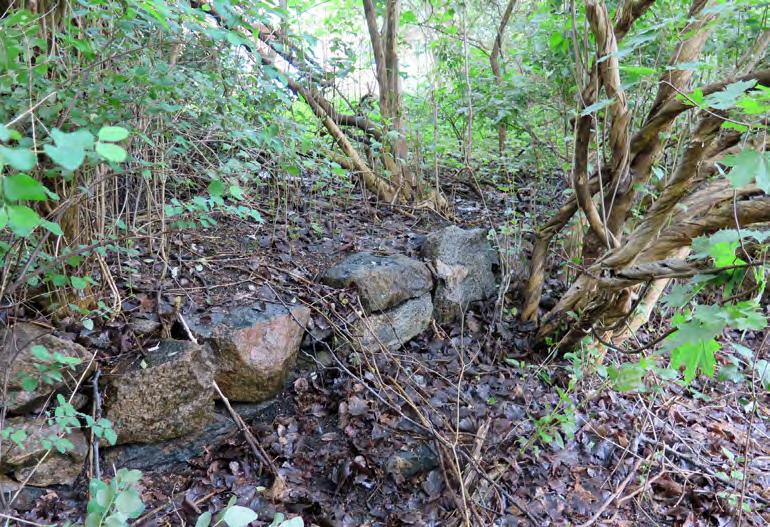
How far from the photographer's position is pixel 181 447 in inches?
102

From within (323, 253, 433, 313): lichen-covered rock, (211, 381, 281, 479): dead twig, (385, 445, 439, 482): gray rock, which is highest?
(323, 253, 433, 313): lichen-covered rock

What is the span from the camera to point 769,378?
1914mm

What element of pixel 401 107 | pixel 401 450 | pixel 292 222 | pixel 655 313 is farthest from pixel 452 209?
pixel 401 450

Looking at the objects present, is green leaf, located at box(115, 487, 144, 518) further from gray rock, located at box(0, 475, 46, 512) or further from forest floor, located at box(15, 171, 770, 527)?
gray rock, located at box(0, 475, 46, 512)

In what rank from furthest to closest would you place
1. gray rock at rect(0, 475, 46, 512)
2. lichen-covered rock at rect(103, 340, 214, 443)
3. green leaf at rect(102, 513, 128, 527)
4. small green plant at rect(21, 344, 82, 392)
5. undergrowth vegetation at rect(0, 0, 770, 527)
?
lichen-covered rock at rect(103, 340, 214, 443), gray rock at rect(0, 475, 46, 512), small green plant at rect(21, 344, 82, 392), undergrowth vegetation at rect(0, 0, 770, 527), green leaf at rect(102, 513, 128, 527)

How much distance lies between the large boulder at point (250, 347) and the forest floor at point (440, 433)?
13 centimetres

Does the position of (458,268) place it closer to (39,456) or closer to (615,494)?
(615,494)

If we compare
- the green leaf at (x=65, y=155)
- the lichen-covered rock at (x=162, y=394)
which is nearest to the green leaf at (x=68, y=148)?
the green leaf at (x=65, y=155)

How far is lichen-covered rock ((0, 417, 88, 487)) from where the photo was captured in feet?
6.82

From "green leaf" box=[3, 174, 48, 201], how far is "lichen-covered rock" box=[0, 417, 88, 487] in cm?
155

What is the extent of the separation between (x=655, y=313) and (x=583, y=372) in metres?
1.25

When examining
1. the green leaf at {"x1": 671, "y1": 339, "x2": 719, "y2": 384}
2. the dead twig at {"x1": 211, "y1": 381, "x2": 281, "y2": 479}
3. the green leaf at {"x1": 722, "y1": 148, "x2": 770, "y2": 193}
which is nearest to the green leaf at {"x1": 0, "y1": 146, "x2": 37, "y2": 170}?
the green leaf at {"x1": 722, "y1": 148, "x2": 770, "y2": 193}

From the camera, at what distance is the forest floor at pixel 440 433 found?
2459mm

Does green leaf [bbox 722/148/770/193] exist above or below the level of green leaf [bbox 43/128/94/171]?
below
